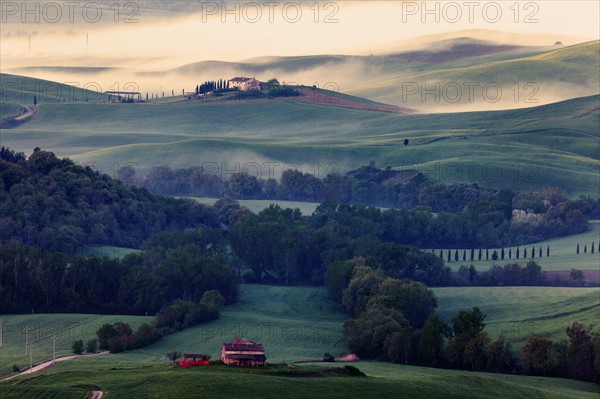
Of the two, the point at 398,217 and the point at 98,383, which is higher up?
the point at 398,217

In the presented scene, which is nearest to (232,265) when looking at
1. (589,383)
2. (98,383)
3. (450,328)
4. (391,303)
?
(391,303)

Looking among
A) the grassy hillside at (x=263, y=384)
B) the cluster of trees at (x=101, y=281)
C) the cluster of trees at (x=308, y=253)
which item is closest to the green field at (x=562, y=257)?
the cluster of trees at (x=308, y=253)

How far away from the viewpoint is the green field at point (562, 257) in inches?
5007

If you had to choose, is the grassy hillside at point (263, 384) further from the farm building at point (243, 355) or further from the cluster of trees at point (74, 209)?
the cluster of trees at point (74, 209)

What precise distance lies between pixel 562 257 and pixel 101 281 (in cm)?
4380

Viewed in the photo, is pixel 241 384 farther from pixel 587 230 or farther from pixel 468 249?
pixel 587 230

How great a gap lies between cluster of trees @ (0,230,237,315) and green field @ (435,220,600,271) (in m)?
25.2

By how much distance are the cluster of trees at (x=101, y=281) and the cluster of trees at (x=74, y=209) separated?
9639 mm

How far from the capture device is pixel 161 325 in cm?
9569

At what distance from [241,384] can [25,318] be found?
1330 inches

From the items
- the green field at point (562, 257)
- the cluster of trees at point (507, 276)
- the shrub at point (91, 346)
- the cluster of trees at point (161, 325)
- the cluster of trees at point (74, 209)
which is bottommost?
the shrub at point (91, 346)

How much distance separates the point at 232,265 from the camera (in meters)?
122

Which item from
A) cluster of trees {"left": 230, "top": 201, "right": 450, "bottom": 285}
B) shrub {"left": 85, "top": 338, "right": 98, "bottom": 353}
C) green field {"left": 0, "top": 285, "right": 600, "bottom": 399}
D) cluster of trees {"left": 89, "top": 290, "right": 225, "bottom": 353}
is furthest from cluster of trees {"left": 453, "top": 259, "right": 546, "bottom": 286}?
shrub {"left": 85, "top": 338, "right": 98, "bottom": 353}

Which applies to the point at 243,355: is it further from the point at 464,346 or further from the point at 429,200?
the point at 429,200
